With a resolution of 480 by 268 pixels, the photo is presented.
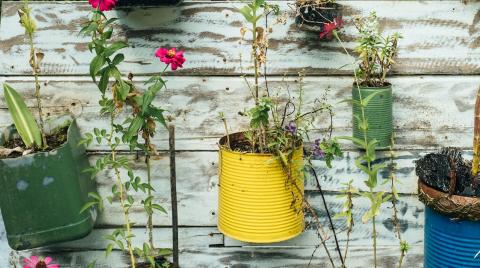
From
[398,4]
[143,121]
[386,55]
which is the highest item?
[398,4]

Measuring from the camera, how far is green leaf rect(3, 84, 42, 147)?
2.37 m

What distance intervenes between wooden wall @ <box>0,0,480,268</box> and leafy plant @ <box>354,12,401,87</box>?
6 centimetres

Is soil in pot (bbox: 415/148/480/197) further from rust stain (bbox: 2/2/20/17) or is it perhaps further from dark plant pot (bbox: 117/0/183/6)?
rust stain (bbox: 2/2/20/17)

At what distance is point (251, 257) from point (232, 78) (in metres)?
0.76

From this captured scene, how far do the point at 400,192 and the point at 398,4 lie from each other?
75cm

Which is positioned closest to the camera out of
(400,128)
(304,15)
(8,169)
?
(8,169)

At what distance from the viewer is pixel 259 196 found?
2.34 metres

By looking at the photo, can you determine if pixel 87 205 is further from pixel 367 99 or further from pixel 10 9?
pixel 367 99

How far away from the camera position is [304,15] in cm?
241

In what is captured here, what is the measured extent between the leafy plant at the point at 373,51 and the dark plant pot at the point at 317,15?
0.33ft

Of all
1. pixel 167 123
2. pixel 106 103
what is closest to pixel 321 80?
pixel 167 123

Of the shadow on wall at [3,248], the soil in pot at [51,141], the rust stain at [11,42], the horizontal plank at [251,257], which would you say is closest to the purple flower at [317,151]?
the horizontal plank at [251,257]

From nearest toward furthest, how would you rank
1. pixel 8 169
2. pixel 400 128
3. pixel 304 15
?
pixel 8 169
pixel 304 15
pixel 400 128

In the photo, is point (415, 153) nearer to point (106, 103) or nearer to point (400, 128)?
point (400, 128)
